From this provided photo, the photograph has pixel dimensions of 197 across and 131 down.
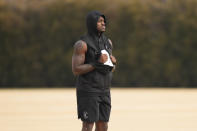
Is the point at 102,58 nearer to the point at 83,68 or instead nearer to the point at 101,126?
the point at 83,68

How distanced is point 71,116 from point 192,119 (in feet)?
8.95

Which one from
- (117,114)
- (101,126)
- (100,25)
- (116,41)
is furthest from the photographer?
(116,41)

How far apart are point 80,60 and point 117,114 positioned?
7.22 metres

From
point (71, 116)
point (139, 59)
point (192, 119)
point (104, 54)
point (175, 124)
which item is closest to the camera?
point (104, 54)

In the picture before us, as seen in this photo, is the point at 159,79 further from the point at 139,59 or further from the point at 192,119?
the point at 192,119

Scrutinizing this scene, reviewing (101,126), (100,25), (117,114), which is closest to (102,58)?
(100,25)

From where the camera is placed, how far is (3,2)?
2495 centimetres

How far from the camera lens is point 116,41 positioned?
24.6 metres

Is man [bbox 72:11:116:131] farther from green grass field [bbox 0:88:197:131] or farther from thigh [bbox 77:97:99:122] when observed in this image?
green grass field [bbox 0:88:197:131]

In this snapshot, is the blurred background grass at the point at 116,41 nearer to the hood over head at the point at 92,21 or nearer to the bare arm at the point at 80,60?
the hood over head at the point at 92,21

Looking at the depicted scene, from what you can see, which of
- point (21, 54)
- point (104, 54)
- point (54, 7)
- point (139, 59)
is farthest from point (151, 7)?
point (104, 54)

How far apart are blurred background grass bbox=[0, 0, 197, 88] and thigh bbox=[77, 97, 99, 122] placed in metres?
18.0

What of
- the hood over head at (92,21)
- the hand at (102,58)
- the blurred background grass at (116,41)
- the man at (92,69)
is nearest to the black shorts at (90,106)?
the man at (92,69)

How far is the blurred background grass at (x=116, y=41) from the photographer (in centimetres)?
2420
